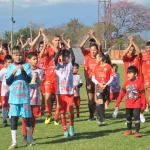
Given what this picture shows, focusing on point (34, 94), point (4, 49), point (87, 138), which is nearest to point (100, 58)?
point (87, 138)

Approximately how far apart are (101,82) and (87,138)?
2.13 meters

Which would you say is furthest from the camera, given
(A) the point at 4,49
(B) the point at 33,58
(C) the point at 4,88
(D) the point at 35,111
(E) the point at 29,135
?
(A) the point at 4,49

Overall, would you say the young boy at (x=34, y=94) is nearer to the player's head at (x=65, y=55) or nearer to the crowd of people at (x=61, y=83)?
the crowd of people at (x=61, y=83)

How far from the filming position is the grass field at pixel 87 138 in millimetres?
8602

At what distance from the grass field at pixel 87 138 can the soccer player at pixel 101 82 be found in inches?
16.2

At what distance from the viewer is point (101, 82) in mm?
11172

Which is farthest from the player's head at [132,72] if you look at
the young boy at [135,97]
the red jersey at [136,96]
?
the red jersey at [136,96]

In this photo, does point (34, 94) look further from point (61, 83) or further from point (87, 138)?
point (87, 138)

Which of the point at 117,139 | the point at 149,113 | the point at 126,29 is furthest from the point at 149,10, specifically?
the point at 117,139

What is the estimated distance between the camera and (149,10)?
70625 millimetres

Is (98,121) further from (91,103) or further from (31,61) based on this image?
(31,61)

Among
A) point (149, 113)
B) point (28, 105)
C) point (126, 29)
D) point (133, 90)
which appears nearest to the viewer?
point (28, 105)

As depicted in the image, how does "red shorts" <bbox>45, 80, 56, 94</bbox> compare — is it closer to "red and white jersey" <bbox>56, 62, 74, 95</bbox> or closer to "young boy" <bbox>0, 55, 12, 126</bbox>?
"young boy" <bbox>0, 55, 12, 126</bbox>

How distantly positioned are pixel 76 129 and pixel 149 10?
62296mm
